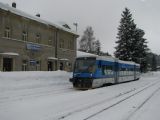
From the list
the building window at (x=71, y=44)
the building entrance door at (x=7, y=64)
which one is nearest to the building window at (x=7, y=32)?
the building entrance door at (x=7, y=64)

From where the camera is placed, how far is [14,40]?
115 ft

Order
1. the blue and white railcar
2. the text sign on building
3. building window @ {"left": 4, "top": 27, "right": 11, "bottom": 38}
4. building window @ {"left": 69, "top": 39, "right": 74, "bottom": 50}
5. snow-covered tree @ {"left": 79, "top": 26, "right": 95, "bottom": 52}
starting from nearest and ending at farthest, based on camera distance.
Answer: the blue and white railcar < building window @ {"left": 4, "top": 27, "right": 11, "bottom": 38} < the text sign on building < building window @ {"left": 69, "top": 39, "right": 74, "bottom": 50} < snow-covered tree @ {"left": 79, "top": 26, "right": 95, "bottom": 52}

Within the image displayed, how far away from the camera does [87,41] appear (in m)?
103

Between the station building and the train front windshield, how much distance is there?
9389 millimetres

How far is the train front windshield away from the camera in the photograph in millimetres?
26503

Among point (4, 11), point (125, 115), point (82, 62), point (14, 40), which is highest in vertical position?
point (4, 11)

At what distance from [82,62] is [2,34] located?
34.1 feet

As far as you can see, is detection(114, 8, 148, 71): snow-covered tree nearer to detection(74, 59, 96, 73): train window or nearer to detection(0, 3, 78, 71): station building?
detection(0, 3, 78, 71): station building

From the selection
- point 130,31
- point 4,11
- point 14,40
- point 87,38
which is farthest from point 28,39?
point 87,38

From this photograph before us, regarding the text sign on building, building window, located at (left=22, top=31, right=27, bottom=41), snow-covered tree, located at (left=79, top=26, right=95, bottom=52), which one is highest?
snow-covered tree, located at (left=79, top=26, right=95, bottom=52)

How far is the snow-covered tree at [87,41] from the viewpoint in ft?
335

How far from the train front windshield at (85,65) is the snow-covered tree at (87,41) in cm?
7398

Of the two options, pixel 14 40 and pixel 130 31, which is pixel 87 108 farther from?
pixel 130 31

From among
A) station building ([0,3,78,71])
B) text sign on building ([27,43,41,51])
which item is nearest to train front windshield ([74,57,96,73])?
station building ([0,3,78,71])
